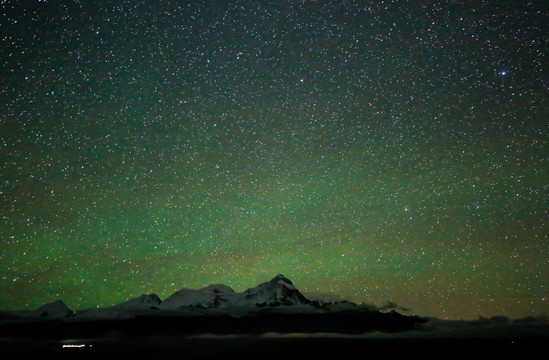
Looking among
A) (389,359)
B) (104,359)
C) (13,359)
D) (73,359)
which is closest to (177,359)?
(104,359)

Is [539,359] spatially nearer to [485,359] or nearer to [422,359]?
[485,359]

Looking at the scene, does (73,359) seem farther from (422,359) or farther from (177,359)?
(422,359)

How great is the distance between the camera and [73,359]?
310ft

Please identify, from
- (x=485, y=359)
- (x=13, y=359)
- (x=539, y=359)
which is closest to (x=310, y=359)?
(x=485, y=359)

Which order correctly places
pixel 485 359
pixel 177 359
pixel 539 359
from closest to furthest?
1. pixel 539 359
2. pixel 485 359
3. pixel 177 359

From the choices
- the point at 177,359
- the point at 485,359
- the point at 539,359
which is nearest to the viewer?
the point at 539,359

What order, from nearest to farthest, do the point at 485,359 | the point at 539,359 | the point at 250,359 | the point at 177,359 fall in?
the point at 539,359 → the point at 485,359 → the point at 250,359 → the point at 177,359

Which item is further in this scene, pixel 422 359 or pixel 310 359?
pixel 310 359

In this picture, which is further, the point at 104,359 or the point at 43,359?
the point at 104,359

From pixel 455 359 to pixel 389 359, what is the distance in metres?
13.9

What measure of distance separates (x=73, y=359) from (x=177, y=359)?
2468cm

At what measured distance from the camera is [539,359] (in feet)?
269

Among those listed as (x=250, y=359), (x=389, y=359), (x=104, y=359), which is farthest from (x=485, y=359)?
(x=104, y=359)

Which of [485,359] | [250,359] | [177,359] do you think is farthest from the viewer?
[177,359]
